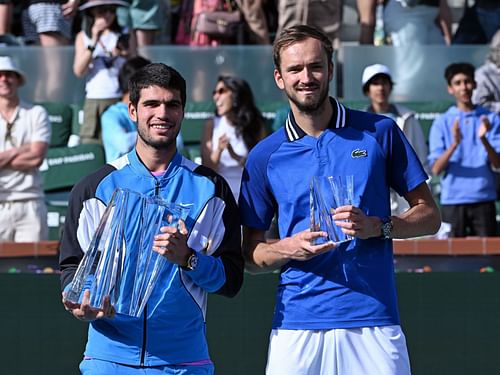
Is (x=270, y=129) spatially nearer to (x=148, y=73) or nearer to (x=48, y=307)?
(x=48, y=307)

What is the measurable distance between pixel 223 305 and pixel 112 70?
3.91m

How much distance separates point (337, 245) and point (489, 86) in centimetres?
603

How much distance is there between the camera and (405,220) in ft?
14.4

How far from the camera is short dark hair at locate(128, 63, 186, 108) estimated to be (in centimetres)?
427

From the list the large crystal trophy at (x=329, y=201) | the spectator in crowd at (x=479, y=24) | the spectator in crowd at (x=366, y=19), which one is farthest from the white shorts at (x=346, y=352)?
the spectator in crowd at (x=479, y=24)

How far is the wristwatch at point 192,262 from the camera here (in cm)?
408

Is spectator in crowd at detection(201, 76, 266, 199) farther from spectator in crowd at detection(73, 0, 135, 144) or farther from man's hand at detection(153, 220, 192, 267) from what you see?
man's hand at detection(153, 220, 192, 267)

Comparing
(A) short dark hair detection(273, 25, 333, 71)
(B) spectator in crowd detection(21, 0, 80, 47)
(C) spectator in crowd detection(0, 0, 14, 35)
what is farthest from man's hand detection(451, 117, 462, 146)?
(A) short dark hair detection(273, 25, 333, 71)

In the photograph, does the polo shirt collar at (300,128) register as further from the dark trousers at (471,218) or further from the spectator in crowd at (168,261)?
the dark trousers at (471,218)

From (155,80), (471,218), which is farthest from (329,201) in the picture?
(471,218)

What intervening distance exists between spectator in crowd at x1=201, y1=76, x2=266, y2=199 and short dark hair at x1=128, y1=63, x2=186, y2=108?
425cm

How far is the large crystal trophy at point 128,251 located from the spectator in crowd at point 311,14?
6463 millimetres

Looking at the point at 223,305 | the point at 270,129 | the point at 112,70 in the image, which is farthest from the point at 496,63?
the point at 223,305

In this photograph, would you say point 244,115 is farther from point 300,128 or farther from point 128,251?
point 128,251
